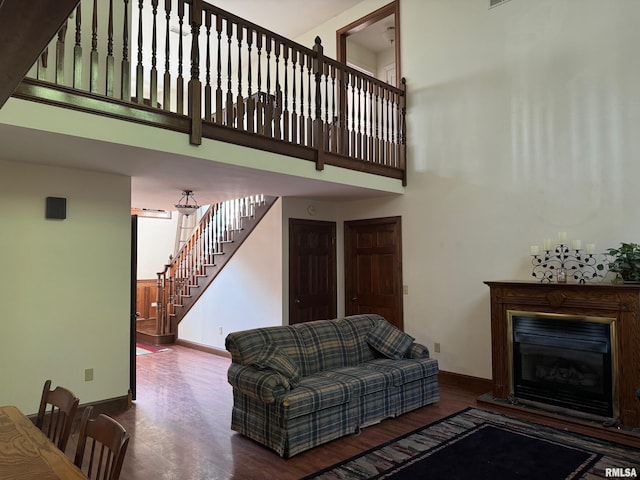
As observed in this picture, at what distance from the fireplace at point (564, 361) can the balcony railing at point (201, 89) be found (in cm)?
254

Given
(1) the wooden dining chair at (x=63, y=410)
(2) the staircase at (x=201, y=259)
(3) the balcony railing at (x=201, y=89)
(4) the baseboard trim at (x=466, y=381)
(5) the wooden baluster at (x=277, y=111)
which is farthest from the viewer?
(2) the staircase at (x=201, y=259)

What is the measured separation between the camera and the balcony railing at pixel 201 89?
321 centimetres

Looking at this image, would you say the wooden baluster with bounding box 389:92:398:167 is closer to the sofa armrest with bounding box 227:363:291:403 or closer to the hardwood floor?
the hardwood floor

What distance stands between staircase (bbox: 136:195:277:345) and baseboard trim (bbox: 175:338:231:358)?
0.30 meters

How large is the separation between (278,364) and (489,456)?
1.74 metres

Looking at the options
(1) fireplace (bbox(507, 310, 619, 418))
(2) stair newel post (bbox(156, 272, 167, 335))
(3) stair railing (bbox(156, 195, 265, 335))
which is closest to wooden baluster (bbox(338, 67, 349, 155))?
(3) stair railing (bbox(156, 195, 265, 335))

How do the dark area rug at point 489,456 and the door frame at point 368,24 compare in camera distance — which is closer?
the dark area rug at point 489,456

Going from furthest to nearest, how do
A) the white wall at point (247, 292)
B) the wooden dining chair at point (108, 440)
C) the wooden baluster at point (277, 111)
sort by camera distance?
the white wall at point (247, 292) < the wooden baluster at point (277, 111) < the wooden dining chair at point (108, 440)

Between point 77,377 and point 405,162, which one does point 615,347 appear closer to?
point 405,162

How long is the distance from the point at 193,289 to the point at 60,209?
392 centimetres

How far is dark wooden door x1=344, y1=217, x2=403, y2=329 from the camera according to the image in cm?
599

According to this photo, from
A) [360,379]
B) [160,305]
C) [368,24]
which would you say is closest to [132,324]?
[360,379]

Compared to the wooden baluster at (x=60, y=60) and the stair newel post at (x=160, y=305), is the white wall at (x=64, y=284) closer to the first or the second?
the wooden baluster at (x=60, y=60)

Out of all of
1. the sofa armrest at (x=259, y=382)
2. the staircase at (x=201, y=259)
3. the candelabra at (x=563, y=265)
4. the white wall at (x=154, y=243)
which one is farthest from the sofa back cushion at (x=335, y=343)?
the white wall at (x=154, y=243)
